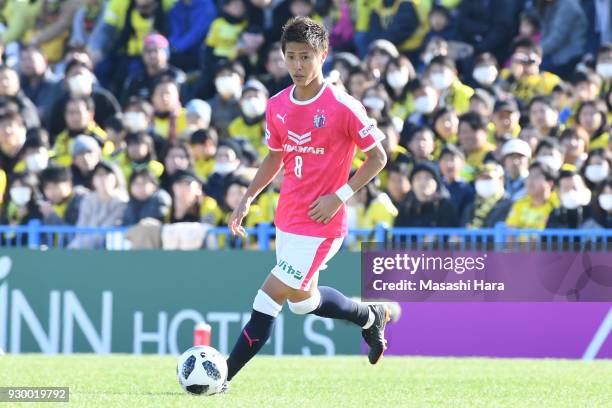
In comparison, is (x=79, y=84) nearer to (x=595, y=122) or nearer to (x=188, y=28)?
(x=188, y=28)

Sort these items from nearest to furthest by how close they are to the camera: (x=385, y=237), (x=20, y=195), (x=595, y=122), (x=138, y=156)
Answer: (x=385, y=237) < (x=20, y=195) < (x=595, y=122) < (x=138, y=156)

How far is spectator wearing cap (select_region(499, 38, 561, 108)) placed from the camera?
18.1 m

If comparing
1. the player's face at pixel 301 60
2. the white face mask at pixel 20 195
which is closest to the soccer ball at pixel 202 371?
the player's face at pixel 301 60

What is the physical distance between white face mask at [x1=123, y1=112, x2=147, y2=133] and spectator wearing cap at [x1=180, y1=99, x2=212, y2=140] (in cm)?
54

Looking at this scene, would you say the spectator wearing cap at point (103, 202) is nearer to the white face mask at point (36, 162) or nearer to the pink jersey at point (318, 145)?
the white face mask at point (36, 162)

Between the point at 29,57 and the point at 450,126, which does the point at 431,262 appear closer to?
the point at 450,126

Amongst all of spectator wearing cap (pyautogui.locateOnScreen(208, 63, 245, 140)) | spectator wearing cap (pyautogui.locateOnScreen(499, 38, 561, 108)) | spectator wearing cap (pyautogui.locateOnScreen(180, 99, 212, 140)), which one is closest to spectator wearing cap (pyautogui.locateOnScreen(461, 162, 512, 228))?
spectator wearing cap (pyautogui.locateOnScreen(499, 38, 561, 108))

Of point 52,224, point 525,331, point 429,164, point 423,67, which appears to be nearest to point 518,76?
point 423,67

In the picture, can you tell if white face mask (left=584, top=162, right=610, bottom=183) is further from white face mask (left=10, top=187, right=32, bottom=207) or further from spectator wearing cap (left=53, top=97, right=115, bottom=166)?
white face mask (left=10, top=187, right=32, bottom=207)

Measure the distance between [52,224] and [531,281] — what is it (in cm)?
499

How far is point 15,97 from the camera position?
62.1ft

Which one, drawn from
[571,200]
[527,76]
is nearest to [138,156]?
[527,76]

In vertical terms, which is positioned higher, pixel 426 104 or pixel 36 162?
pixel 426 104

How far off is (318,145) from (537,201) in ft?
19.3
